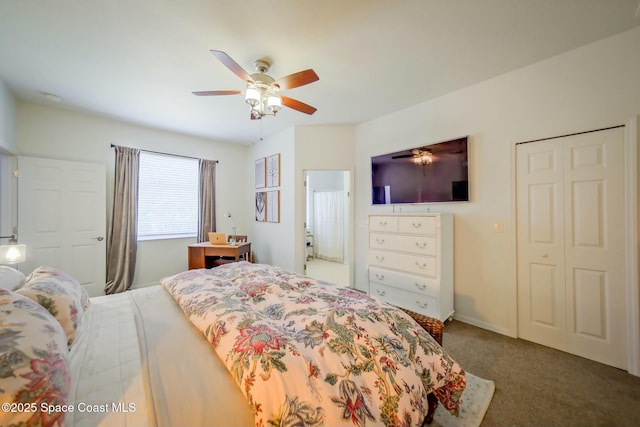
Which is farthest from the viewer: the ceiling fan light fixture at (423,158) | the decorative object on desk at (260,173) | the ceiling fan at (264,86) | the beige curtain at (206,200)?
the decorative object on desk at (260,173)

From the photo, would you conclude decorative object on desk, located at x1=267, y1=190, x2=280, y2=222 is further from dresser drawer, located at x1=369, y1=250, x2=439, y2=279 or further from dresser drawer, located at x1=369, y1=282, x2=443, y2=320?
dresser drawer, located at x1=369, y1=282, x2=443, y2=320

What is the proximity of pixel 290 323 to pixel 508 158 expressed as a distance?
2.70 m

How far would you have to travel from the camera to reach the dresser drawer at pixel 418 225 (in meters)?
2.52

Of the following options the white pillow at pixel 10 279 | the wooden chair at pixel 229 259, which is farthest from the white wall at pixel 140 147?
the white pillow at pixel 10 279

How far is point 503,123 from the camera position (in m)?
2.45

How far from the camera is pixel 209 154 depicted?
179 inches

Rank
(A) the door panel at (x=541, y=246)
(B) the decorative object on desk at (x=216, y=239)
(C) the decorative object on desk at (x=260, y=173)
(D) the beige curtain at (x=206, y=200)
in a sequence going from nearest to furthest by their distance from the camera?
(A) the door panel at (x=541, y=246)
(B) the decorative object on desk at (x=216, y=239)
(D) the beige curtain at (x=206, y=200)
(C) the decorative object on desk at (x=260, y=173)

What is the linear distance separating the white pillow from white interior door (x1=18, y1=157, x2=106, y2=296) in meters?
2.39

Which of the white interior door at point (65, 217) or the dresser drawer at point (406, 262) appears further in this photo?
the white interior door at point (65, 217)

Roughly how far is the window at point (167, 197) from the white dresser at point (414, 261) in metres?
3.39

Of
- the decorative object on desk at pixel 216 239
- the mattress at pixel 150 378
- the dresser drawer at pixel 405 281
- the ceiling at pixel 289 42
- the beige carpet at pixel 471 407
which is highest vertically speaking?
the ceiling at pixel 289 42

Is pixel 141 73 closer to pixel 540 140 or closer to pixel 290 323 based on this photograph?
pixel 290 323

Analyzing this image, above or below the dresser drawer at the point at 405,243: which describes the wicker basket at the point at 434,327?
below

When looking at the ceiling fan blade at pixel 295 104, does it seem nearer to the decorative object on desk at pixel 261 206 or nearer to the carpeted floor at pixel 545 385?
the decorative object on desk at pixel 261 206
